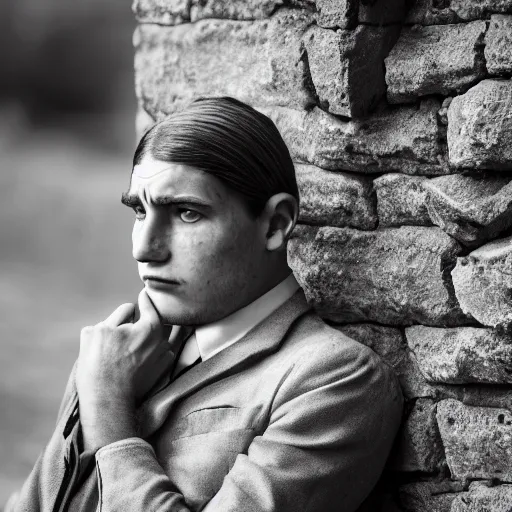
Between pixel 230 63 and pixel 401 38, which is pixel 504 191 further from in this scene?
pixel 230 63

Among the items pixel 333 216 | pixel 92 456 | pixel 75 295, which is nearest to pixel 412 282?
pixel 333 216

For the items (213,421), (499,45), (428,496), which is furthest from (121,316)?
(499,45)

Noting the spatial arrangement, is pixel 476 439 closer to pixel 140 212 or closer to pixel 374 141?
pixel 374 141

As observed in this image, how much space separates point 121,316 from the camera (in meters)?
2.85

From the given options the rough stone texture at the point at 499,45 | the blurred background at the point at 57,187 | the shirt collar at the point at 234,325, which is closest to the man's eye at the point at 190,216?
the shirt collar at the point at 234,325

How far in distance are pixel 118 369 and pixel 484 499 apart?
834mm

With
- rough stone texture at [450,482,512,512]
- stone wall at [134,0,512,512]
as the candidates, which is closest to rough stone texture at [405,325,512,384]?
stone wall at [134,0,512,512]

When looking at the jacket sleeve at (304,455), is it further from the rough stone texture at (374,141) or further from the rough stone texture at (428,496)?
the rough stone texture at (374,141)

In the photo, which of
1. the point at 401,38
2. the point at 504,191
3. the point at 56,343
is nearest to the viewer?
the point at 504,191

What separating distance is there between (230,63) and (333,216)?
0.55 m

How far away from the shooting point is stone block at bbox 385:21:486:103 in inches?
107

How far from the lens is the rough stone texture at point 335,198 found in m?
2.95

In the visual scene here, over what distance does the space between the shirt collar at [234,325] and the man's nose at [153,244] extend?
0.20 m

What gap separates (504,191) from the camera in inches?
105
